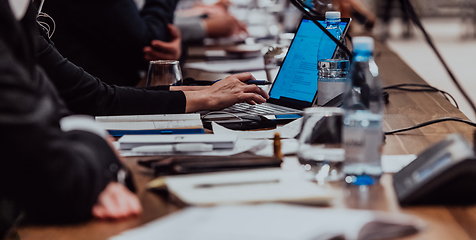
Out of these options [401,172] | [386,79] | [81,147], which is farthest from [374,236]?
[386,79]

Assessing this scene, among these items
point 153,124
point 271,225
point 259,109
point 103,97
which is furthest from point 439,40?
point 271,225

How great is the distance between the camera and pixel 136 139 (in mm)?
1031

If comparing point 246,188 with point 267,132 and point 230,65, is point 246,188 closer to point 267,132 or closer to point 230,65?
point 267,132

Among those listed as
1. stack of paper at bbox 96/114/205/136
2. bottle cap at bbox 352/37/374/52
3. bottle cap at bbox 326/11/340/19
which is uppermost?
bottle cap at bbox 352/37/374/52

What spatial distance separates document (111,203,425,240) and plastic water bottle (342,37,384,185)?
129 mm

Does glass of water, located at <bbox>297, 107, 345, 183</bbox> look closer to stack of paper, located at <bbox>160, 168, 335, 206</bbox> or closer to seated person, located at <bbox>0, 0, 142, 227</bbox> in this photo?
stack of paper, located at <bbox>160, 168, 335, 206</bbox>

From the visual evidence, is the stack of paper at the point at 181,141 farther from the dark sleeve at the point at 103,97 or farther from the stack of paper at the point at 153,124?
the dark sleeve at the point at 103,97

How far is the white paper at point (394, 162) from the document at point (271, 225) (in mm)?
217

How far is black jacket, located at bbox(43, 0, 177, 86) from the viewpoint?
193 cm

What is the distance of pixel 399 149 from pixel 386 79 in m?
0.89

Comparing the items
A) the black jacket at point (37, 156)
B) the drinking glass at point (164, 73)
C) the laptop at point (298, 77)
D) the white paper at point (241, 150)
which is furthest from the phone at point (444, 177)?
the drinking glass at point (164, 73)

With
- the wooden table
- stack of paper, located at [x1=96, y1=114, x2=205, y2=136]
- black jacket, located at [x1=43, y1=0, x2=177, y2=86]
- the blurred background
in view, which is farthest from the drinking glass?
the blurred background

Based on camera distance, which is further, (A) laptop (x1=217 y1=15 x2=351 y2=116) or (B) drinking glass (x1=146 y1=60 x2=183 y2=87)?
(B) drinking glass (x1=146 y1=60 x2=183 y2=87)

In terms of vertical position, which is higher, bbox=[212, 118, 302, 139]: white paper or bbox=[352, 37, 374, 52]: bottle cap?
bbox=[352, 37, 374, 52]: bottle cap
